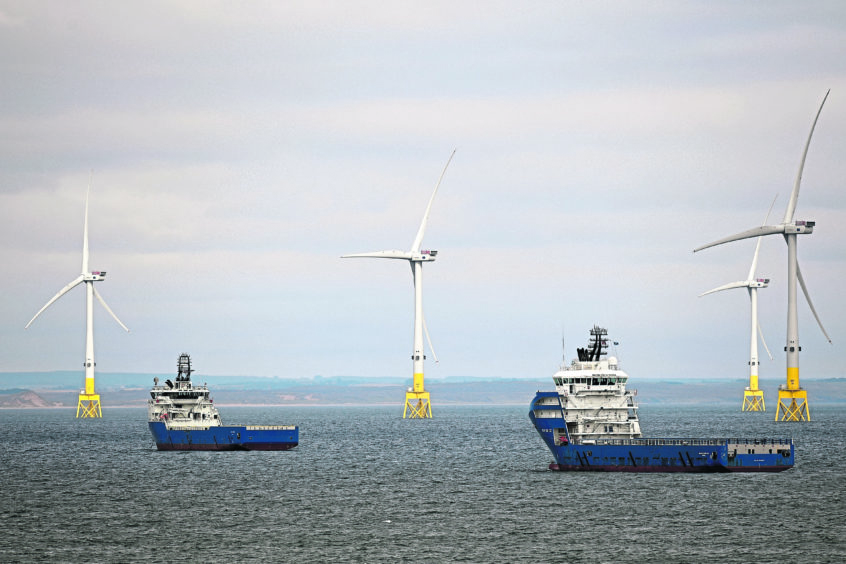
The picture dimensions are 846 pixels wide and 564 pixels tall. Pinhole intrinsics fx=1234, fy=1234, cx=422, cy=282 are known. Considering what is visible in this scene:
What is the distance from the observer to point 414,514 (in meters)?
106

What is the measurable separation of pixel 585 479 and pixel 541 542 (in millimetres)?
38398

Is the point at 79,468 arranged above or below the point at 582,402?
below

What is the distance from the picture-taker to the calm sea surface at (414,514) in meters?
85.7

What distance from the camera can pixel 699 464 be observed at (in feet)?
423

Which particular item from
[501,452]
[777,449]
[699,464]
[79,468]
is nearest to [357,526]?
[699,464]

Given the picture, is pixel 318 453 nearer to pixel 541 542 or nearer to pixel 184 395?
pixel 184 395

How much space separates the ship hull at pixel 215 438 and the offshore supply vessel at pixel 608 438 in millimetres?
55121

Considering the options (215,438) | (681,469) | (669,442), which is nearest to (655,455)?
(681,469)

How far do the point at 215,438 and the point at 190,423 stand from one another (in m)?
4.21

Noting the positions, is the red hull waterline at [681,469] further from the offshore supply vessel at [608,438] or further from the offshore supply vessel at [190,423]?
the offshore supply vessel at [190,423]

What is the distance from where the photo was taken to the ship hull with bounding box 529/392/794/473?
128375 millimetres

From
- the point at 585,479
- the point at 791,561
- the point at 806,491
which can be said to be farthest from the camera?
the point at 585,479

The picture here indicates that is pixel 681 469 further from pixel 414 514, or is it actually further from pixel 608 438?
pixel 414 514

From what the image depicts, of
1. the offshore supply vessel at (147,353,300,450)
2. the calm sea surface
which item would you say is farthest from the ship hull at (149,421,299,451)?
the calm sea surface
